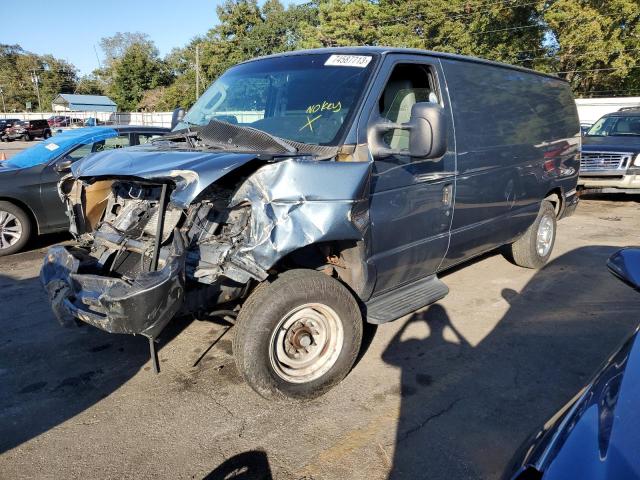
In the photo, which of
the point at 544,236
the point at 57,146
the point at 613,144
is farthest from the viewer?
the point at 613,144

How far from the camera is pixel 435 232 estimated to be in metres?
4.06

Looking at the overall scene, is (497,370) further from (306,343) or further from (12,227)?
(12,227)

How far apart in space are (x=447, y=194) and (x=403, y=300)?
0.99 metres

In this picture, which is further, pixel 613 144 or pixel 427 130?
pixel 613 144

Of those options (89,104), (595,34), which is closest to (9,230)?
(595,34)

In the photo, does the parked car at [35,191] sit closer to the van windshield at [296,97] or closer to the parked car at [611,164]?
the van windshield at [296,97]

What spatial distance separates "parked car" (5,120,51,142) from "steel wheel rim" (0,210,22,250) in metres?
34.4

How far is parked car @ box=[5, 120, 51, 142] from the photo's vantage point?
3609 cm

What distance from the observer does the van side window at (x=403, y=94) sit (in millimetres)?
3705

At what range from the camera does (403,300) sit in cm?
384

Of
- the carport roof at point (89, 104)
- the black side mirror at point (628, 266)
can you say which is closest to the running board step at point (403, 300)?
the black side mirror at point (628, 266)

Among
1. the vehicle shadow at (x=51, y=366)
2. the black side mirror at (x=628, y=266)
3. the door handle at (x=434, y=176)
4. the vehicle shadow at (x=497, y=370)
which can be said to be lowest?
the vehicle shadow at (x=51, y=366)

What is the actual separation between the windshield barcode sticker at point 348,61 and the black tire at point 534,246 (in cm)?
326

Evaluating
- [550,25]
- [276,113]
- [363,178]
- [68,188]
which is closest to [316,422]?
[363,178]
